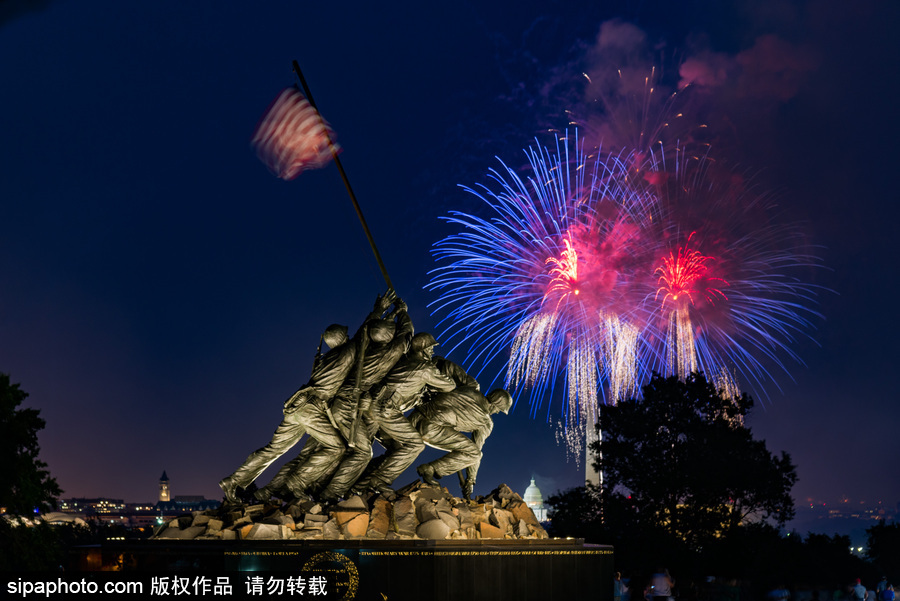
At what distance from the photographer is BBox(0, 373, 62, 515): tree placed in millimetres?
27141

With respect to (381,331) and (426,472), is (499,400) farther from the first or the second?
(381,331)

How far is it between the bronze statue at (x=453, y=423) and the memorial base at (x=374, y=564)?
2.61 m

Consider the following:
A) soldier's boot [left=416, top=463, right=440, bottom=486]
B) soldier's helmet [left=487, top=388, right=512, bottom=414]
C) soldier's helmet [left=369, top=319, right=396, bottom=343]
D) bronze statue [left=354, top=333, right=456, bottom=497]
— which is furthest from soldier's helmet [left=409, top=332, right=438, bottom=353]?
soldier's boot [left=416, top=463, right=440, bottom=486]

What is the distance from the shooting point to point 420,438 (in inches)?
726

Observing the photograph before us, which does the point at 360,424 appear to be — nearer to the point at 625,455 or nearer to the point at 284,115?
the point at 284,115

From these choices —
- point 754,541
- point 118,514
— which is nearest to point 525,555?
point 754,541

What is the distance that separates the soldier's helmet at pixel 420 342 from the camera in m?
18.4

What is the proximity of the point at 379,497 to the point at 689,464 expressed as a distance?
18.7 m

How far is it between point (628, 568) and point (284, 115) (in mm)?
20448

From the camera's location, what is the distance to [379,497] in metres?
17.2

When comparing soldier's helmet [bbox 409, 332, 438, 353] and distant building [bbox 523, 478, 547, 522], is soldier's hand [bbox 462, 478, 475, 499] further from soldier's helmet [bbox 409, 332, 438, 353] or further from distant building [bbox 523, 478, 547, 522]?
distant building [bbox 523, 478, 547, 522]

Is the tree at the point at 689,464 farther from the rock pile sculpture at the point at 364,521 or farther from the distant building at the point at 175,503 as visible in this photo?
the distant building at the point at 175,503

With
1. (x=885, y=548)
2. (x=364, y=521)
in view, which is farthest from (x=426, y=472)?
(x=885, y=548)

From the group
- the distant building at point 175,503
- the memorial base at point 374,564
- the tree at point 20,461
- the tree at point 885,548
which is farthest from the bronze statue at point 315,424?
the distant building at point 175,503
